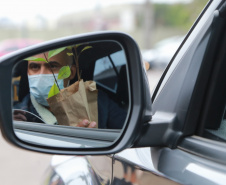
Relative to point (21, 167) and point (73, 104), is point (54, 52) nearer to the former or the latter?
point (73, 104)

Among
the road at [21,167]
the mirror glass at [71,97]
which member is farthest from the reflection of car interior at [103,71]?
the road at [21,167]

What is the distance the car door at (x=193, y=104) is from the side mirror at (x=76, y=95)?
0.13 m

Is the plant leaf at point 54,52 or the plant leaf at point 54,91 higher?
the plant leaf at point 54,52

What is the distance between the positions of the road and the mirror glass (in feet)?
9.83

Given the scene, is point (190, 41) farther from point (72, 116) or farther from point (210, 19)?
point (72, 116)

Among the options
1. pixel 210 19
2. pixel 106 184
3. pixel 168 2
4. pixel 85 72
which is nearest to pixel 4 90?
pixel 85 72

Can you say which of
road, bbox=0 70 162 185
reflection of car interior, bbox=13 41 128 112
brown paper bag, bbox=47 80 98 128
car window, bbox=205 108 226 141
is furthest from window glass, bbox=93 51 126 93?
road, bbox=0 70 162 185

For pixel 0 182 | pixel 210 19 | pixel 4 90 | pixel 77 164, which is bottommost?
pixel 0 182

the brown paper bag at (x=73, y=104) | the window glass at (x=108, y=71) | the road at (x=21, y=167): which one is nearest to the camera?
the brown paper bag at (x=73, y=104)

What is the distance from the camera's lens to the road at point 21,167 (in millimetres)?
5015

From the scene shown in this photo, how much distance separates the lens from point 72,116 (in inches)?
55.2

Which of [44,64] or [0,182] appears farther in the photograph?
[0,182]

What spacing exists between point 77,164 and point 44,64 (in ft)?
2.18

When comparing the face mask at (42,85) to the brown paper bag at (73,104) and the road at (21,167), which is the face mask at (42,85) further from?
the road at (21,167)
